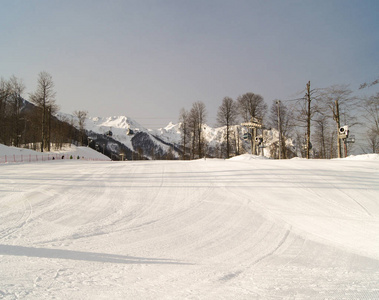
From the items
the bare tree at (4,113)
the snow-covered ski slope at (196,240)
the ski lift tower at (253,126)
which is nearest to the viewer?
the snow-covered ski slope at (196,240)

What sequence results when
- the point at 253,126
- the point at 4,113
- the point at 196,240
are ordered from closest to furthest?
the point at 196,240 < the point at 253,126 < the point at 4,113

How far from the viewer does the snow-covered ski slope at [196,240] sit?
3.39 meters

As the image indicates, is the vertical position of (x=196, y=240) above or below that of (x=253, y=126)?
below

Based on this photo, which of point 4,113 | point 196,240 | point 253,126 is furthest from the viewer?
point 4,113

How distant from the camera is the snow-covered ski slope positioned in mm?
3387

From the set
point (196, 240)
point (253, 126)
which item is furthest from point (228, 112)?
point (196, 240)

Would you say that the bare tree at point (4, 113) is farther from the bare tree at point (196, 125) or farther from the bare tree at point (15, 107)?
the bare tree at point (196, 125)

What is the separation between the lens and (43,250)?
4.56m

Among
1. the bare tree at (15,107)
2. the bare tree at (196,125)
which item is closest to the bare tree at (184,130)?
the bare tree at (196,125)

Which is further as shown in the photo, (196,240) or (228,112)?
(228,112)

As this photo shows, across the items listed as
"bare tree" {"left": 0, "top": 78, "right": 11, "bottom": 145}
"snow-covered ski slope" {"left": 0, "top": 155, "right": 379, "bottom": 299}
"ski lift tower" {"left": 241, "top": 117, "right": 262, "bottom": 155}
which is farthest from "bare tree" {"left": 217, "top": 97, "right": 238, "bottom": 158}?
"bare tree" {"left": 0, "top": 78, "right": 11, "bottom": 145}

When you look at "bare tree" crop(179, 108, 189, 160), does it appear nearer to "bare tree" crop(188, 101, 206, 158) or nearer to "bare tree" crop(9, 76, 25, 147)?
"bare tree" crop(188, 101, 206, 158)

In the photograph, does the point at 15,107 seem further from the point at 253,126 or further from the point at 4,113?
the point at 253,126

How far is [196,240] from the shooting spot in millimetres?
5324
